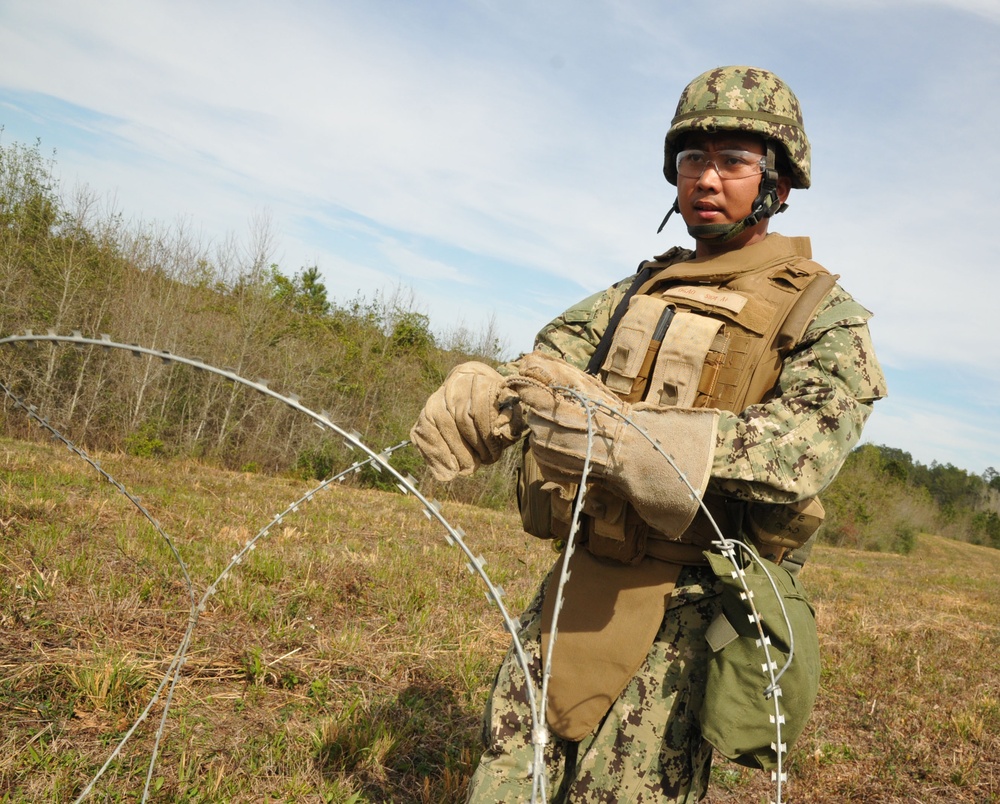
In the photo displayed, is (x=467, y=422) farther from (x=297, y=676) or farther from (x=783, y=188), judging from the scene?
(x=297, y=676)

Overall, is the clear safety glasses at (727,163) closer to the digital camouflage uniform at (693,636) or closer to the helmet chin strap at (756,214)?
the helmet chin strap at (756,214)

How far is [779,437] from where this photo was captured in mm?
1882

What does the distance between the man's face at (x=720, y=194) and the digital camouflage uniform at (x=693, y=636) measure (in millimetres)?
406

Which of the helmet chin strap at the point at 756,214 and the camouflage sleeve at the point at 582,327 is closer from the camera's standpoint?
the helmet chin strap at the point at 756,214

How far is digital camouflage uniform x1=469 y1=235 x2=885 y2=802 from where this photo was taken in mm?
1887

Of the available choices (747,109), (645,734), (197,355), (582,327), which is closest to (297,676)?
(645,734)

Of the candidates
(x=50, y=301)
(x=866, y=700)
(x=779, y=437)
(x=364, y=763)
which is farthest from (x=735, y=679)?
(x=50, y=301)

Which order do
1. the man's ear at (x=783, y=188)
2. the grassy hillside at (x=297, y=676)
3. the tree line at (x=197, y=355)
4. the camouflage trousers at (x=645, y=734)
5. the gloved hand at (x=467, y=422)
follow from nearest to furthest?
1. the gloved hand at (x=467, y=422)
2. the camouflage trousers at (x=645, y=734)
3. the man's ear at (x=783, y=188)
4. the grassy hillside at (x=297, y=676)
5. the tree line at (x=197, y=355)

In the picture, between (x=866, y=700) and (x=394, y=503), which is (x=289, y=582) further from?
(x=394, y=503)

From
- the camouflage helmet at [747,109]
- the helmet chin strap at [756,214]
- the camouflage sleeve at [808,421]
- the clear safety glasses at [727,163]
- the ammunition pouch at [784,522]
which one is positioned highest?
the camouflage helmet at [747,109]

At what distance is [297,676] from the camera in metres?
3.94

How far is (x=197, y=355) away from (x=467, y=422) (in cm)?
2287

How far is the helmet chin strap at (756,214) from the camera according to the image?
2389 mm

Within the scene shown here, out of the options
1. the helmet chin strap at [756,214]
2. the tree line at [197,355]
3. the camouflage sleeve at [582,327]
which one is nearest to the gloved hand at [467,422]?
the camouflage sleeve at [582,327]
